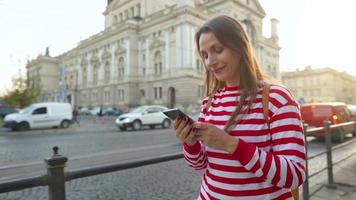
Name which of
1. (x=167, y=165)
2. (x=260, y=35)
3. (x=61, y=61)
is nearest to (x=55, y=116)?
(x=167, y=165)

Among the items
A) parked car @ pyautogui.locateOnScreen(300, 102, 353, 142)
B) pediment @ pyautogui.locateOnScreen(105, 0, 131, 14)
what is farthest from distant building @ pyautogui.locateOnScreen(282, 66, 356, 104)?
parked car @ pyautogui.locateOnScreen(300, 102, 353, 142)

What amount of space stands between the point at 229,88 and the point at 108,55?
60941mm

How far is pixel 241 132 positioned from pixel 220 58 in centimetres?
37

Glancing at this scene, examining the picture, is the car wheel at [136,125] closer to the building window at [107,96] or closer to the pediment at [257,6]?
the building window at [107,96]

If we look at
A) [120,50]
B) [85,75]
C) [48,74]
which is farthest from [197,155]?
[48,74]

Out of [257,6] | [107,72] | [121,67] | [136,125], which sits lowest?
[136,125]

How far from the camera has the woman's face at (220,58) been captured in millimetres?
1460

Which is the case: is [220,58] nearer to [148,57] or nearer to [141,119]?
[141,119]

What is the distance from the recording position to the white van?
2000cm

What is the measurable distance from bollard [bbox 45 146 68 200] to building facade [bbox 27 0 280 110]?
3507 centimetres

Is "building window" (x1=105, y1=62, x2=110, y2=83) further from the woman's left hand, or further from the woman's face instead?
the woman's left hand

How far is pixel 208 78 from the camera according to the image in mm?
1824

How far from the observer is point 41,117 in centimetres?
2095

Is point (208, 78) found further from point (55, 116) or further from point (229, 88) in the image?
point (55, 116)
